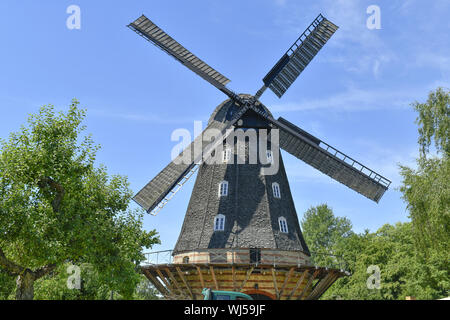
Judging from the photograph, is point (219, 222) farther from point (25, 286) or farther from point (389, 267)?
point (389, 267)

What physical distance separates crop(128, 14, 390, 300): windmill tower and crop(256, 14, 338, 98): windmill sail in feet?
0.25

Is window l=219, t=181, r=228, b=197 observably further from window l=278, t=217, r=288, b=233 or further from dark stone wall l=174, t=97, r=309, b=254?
window l=278, t=217, r=288, b=233

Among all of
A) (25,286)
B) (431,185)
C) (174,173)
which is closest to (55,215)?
(25,286)

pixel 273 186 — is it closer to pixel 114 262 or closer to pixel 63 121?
pixel 114 262

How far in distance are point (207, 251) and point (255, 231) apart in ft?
10.3

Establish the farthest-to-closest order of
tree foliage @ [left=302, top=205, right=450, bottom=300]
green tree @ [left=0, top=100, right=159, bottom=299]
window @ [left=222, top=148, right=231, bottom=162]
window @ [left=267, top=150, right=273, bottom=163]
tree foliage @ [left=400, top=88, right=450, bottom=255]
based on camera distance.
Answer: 1. tree foliage @ [left=302, top=205, right=450, bottom=300]
2. window @ [left=267, top=150, right=273, bottom=163]
3. window @ [left=222, top=148, right=231, bottom=162]
4. tree foliage @ [left=400, top=88, right=450, bottom=255]
5. green tree @ [left=0, top=100, right=159, bottom=299]

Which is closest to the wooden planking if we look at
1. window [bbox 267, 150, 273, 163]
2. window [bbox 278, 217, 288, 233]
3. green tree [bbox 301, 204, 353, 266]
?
window [bbox 278, 217, 288, 233]

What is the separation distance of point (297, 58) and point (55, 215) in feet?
67.7

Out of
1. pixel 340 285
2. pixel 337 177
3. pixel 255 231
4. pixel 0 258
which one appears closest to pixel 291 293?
pixel 255 231

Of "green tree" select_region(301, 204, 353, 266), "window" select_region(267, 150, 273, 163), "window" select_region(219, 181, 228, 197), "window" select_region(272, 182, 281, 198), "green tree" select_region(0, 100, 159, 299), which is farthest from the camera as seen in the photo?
"green tree" select_region(301, 204, 353, 266)

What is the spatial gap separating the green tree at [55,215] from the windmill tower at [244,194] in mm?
4629

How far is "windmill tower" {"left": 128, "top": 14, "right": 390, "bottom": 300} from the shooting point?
23828 mm

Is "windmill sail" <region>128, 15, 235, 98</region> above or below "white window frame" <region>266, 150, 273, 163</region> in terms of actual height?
above

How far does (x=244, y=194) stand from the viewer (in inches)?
1033
